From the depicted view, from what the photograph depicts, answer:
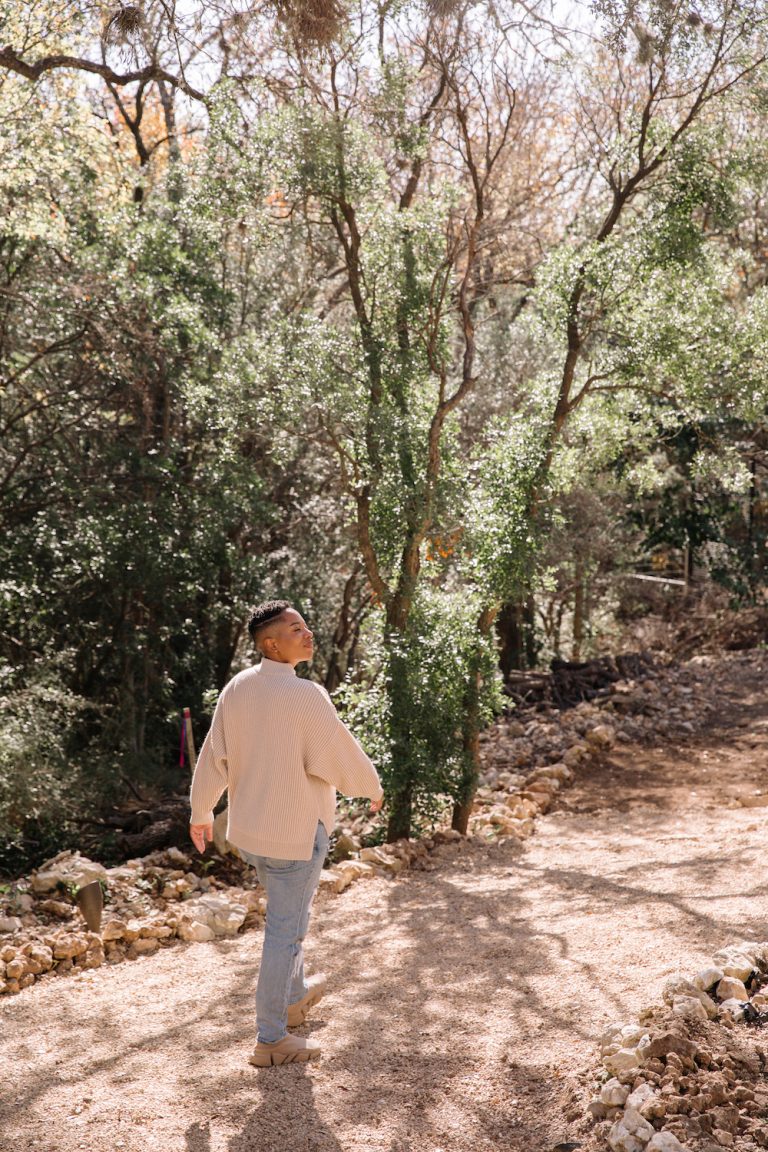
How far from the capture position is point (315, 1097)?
3631mm

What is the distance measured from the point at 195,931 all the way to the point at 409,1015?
179 centimetres

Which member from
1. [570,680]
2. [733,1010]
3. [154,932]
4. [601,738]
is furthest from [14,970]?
[570,680]

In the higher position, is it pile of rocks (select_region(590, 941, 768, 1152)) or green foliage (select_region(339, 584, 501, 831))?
green foliage (select_region(339, 584, 501, 831))

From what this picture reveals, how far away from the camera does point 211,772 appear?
12.9 ft

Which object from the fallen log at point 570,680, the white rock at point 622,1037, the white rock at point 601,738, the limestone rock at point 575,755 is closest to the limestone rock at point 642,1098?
the white rock at point 622,1037

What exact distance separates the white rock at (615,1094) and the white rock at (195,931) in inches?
115

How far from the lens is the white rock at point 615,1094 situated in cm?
327

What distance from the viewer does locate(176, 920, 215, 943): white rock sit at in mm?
5723

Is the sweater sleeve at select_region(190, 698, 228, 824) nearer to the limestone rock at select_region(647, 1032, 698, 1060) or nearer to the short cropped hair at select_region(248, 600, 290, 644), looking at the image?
the short cropped hair at select_region(248, 600, 290, 644)

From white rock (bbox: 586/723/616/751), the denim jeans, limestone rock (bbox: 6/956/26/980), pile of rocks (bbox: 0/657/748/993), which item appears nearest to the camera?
the denim jeans

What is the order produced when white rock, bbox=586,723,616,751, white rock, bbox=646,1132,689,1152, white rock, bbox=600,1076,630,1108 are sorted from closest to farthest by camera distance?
white rock, bbox=646,1132,689,1152 < white rock, bbox=600,1076,630,1108 < white rock, bbox=586,723,616,751

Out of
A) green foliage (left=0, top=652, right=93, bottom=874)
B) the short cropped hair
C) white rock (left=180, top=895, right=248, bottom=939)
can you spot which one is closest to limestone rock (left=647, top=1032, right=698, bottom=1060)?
the short cropped hair

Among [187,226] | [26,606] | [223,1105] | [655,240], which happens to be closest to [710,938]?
[223,1105]

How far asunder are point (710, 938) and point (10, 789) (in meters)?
4.99
